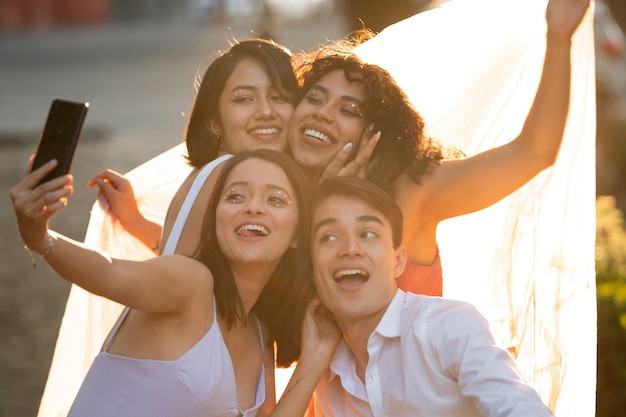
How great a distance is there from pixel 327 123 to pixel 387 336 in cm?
86

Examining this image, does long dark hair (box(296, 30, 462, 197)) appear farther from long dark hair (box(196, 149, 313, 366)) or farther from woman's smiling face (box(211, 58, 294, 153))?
long dark hair (box(196, 149, 313, 366))

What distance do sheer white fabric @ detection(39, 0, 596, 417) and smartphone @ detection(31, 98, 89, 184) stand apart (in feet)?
5.37

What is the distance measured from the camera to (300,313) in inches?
154

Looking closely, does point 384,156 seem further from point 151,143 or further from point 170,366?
point 151,143

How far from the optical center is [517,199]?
443 centimetres

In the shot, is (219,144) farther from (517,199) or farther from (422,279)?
(517,199)

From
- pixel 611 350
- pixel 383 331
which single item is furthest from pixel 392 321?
pixel 611 350

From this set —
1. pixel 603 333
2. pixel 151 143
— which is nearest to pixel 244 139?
pixel 603 333

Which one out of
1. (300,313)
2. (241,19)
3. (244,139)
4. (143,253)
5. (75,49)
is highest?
(241,19)

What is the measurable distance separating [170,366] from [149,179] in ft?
5.26

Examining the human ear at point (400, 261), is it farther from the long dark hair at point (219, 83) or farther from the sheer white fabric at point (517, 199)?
the long dark hair at point (219, 83)

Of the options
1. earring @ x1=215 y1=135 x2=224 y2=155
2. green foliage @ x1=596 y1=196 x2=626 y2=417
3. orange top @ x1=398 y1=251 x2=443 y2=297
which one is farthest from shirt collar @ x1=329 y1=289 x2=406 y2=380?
green foliage @ x1=596 y1=196 x2=626 y2=417

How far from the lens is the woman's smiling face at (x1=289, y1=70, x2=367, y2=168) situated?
13.3 ft

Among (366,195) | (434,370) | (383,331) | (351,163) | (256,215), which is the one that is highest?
(351,163)
